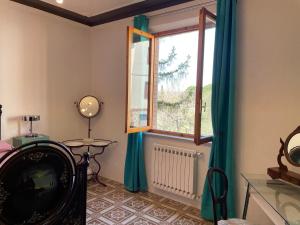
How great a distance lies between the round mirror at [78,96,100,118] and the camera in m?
3.68

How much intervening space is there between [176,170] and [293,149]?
4.66 ft

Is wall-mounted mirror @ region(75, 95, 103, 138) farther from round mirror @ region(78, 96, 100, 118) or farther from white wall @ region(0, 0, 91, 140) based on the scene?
white wall @ region(0, 0, 91, 140)

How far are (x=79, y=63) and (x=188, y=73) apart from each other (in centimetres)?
188

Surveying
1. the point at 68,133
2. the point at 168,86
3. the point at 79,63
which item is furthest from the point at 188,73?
the point at 68,133

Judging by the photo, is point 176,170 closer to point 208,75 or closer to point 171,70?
point 208,75

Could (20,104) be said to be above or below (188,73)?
below

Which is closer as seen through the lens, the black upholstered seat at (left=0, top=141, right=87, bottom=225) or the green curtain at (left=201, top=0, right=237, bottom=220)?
the black upholstered seat at (left=0, top=141, right=87, bottom=225)

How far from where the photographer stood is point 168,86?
3.27 meters

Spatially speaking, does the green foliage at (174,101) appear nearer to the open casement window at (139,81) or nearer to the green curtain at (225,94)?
the open casement window at (139,81)

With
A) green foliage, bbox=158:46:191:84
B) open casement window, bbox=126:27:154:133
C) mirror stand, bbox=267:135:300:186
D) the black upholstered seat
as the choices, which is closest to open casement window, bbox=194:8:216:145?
green foliage, bbox=158:46:191:84

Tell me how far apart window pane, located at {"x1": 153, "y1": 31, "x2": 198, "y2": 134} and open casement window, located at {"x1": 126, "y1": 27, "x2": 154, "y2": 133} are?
146 mm

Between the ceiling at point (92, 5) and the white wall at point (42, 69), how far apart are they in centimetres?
25

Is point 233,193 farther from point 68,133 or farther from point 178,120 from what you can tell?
point 68,133

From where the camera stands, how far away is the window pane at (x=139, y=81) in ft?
9.98
